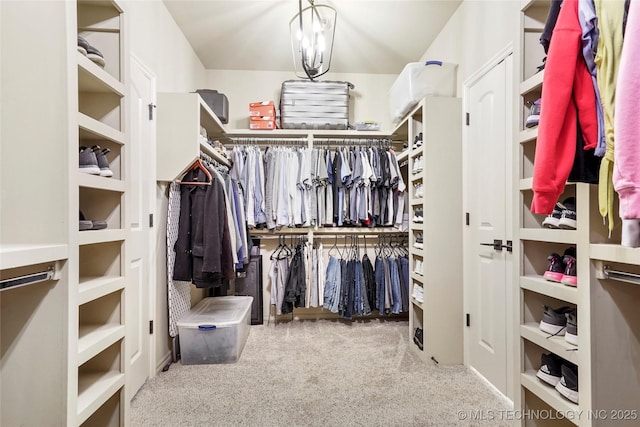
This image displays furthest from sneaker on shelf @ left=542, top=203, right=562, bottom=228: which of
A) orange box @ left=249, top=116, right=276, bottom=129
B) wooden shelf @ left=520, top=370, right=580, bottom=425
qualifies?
orange box @ left=249, top=116, right=276, bottom=129

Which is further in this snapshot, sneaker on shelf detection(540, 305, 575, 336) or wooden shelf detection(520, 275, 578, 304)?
sneaker on shelf detection(540, 305, 575, 336)

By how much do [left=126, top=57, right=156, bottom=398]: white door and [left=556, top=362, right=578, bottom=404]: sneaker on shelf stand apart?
6.63ft

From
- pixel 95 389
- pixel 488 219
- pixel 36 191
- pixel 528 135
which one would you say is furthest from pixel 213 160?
pixel 528 135

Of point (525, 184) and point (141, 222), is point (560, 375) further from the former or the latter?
point (141, 222)

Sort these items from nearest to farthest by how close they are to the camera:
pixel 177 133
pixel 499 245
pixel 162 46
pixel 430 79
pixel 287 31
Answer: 1. pixel 499 245
2. pixel 177 133
3. pixel 162 46
4. pixel 430 79
5. pixel 287 31

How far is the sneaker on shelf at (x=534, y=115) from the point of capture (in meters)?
1.07

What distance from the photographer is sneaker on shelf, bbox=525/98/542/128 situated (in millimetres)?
1070

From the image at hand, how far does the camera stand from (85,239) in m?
0.93

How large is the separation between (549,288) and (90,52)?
5.82 ft

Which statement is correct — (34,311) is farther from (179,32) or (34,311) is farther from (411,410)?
(179,32)

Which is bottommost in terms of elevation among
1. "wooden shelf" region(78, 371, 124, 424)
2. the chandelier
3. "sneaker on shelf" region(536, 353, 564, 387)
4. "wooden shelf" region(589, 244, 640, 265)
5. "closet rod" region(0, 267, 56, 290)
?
"wooden shelf" region(78, 371, 124, 424)

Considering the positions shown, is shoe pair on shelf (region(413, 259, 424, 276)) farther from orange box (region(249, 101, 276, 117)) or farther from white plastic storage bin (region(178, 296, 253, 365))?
orange box (region(249, 101, 276, 117))

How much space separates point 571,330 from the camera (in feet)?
3.20

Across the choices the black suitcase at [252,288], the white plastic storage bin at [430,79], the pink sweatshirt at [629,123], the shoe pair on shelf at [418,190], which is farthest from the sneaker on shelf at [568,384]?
the black suitcase at [252,288]
